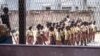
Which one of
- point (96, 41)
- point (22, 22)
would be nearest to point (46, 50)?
point (22, 22)

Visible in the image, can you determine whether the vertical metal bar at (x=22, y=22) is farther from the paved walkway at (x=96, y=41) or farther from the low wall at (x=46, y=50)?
the paved walkway at (x=96, y=41)

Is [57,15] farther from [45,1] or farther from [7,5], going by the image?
[7,5]

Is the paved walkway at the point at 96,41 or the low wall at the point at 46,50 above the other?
the paved walkway at the point at 96,41

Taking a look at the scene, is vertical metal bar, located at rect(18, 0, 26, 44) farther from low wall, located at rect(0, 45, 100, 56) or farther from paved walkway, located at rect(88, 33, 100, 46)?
paved walkway, located at rect(88, 33, 100, 46)

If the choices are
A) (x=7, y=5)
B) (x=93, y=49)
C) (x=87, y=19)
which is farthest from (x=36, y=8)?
(x=93, y=49)

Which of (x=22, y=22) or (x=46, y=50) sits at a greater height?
(x=22, y=22)

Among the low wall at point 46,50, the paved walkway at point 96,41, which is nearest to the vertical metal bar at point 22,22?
the low wall at point 46,50

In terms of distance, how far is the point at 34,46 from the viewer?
8.80 ft

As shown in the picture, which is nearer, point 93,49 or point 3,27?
point 93,49

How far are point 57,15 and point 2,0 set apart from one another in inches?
25.8

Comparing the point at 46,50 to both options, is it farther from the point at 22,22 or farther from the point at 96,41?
the point at 96,41

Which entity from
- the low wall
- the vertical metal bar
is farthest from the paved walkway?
the vertical metal bar

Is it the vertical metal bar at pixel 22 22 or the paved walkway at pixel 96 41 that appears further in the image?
the vertical metal bar at pixel 22 22

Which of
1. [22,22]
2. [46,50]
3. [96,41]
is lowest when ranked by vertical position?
[46,50]
